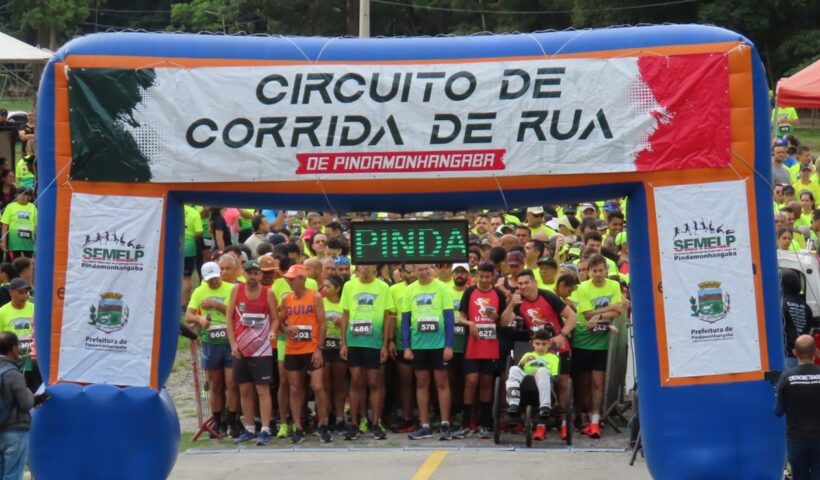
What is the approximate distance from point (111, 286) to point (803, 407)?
18.8 ft

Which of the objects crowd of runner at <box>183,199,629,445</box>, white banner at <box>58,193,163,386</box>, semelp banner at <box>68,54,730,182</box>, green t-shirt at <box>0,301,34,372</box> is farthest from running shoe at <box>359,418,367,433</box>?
semelp banner at <box>68,54,730,182</box>

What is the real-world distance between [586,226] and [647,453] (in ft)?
21.8

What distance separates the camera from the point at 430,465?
14.0 meters

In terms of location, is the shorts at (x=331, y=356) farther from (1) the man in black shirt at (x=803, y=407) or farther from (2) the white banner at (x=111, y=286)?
(1) the man in black shirt at (x=803, y=407)

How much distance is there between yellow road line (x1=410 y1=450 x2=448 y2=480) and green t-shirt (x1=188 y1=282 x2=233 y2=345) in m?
2.75

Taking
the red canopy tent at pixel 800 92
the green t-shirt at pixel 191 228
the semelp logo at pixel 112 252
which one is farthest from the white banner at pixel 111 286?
the red canopy tent at pixel 800 92

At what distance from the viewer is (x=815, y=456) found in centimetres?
1149

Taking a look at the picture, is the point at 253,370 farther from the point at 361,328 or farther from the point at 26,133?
the point at 26,133

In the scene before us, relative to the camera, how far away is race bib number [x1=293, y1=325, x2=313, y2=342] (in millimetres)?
15344

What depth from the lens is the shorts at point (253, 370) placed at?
1533 cm

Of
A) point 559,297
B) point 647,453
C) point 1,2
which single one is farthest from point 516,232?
point 1,2

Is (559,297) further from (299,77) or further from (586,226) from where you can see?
(299,77)

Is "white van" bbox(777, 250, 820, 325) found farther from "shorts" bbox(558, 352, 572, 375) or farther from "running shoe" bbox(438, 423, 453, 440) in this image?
"running shoe" bbox(438, 423, 453, 440)

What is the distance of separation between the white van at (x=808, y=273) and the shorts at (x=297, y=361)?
5.18 m
